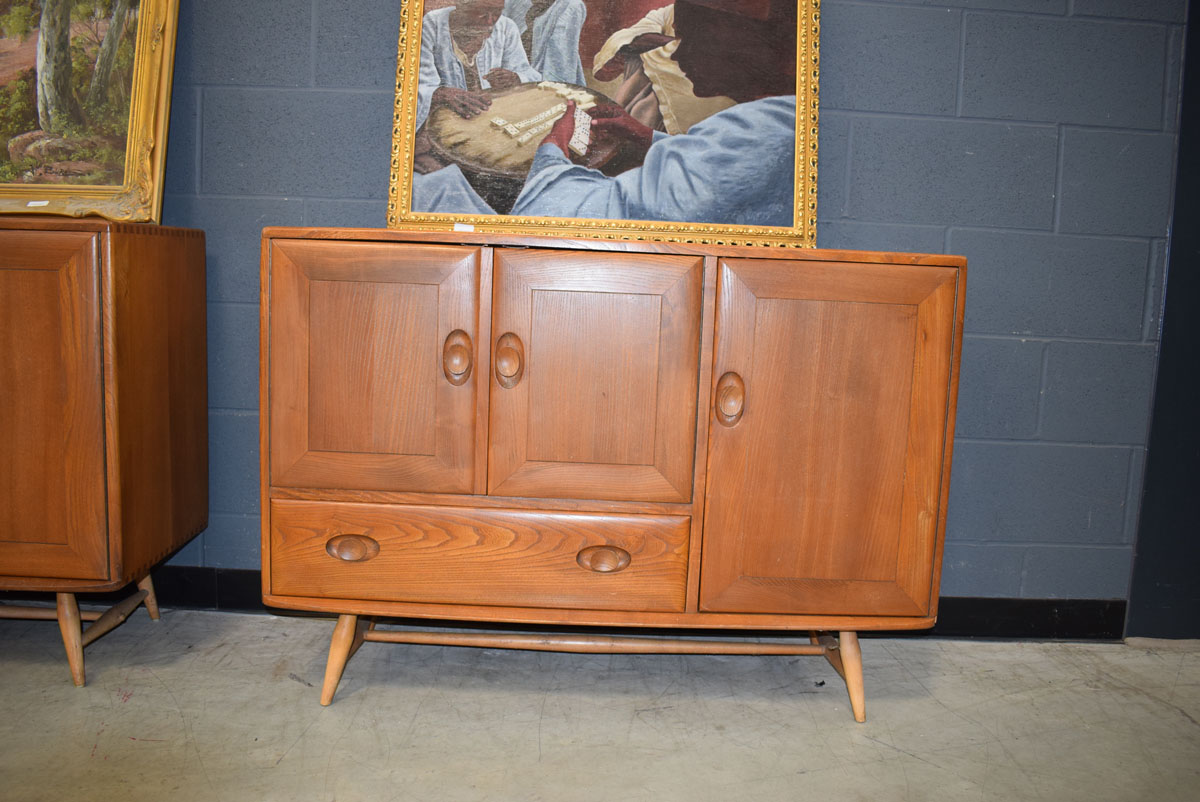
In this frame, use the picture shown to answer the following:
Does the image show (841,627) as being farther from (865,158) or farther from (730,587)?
(865,158)

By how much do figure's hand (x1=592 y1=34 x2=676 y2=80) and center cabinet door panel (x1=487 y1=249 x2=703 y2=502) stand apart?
2.11 ft

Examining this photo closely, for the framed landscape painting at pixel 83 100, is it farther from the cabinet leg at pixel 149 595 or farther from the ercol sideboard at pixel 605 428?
the cabinet leg at pixel 149 595

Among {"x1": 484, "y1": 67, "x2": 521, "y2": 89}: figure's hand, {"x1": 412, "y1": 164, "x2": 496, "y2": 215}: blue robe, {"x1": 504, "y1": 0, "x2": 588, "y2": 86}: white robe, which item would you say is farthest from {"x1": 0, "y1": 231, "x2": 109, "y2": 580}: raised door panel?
{"x1": 504, "y1": 0, "x2": 588, "y2": 86}: white robe

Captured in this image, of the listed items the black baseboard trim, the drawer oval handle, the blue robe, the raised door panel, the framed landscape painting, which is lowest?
the black baseboard trim

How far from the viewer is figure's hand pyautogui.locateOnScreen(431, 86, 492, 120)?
1997mm

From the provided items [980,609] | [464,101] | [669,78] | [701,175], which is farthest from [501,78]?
[980,609]

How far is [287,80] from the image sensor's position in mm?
2092

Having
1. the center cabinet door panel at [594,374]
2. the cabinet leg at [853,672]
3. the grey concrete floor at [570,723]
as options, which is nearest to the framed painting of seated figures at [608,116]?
the center cabinet door panel at [594,374]

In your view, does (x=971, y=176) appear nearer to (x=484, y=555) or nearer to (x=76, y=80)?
(x=484, y=555)

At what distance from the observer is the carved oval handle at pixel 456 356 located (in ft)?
5.30

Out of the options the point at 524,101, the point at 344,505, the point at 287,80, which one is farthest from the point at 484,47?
the point at 344,505

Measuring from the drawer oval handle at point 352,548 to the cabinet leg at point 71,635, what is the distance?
0.62 metres

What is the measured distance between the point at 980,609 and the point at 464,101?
1860 millimetres

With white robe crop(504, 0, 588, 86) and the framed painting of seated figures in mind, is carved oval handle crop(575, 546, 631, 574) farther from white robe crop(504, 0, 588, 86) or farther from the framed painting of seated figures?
white robe crop(504, 0, 588, 86)
